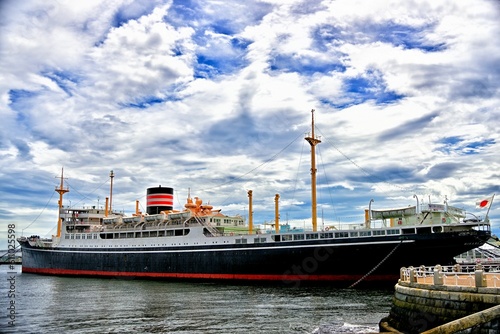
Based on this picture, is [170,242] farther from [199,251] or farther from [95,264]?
[95,264]

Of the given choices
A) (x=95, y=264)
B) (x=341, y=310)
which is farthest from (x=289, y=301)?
(x=95, y=264)

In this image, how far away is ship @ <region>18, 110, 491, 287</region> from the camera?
136 feet

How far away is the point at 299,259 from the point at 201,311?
62.8ft

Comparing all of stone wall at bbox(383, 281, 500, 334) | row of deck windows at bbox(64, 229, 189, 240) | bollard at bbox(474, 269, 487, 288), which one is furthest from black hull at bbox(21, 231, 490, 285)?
bollard at bbox(474, 269, 487, 288)

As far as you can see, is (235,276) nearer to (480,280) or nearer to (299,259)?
(299,259)

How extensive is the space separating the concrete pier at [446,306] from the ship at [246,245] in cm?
2276

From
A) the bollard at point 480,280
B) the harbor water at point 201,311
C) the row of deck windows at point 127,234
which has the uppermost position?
the row of deck windows at point 127,234

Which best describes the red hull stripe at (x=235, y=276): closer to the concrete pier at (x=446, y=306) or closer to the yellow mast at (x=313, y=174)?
the yellow mast at (x=313, y=174)

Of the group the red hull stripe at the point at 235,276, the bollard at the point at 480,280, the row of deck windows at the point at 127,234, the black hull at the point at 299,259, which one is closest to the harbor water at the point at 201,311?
the red hull stripe at the point at 235,276

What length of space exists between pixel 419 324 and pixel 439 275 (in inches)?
79.0

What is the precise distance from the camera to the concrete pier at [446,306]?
1332 centimetres

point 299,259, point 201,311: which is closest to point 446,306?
point 201,311

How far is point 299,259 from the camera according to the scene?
152 feet

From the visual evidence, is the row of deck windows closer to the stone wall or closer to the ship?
the ship
